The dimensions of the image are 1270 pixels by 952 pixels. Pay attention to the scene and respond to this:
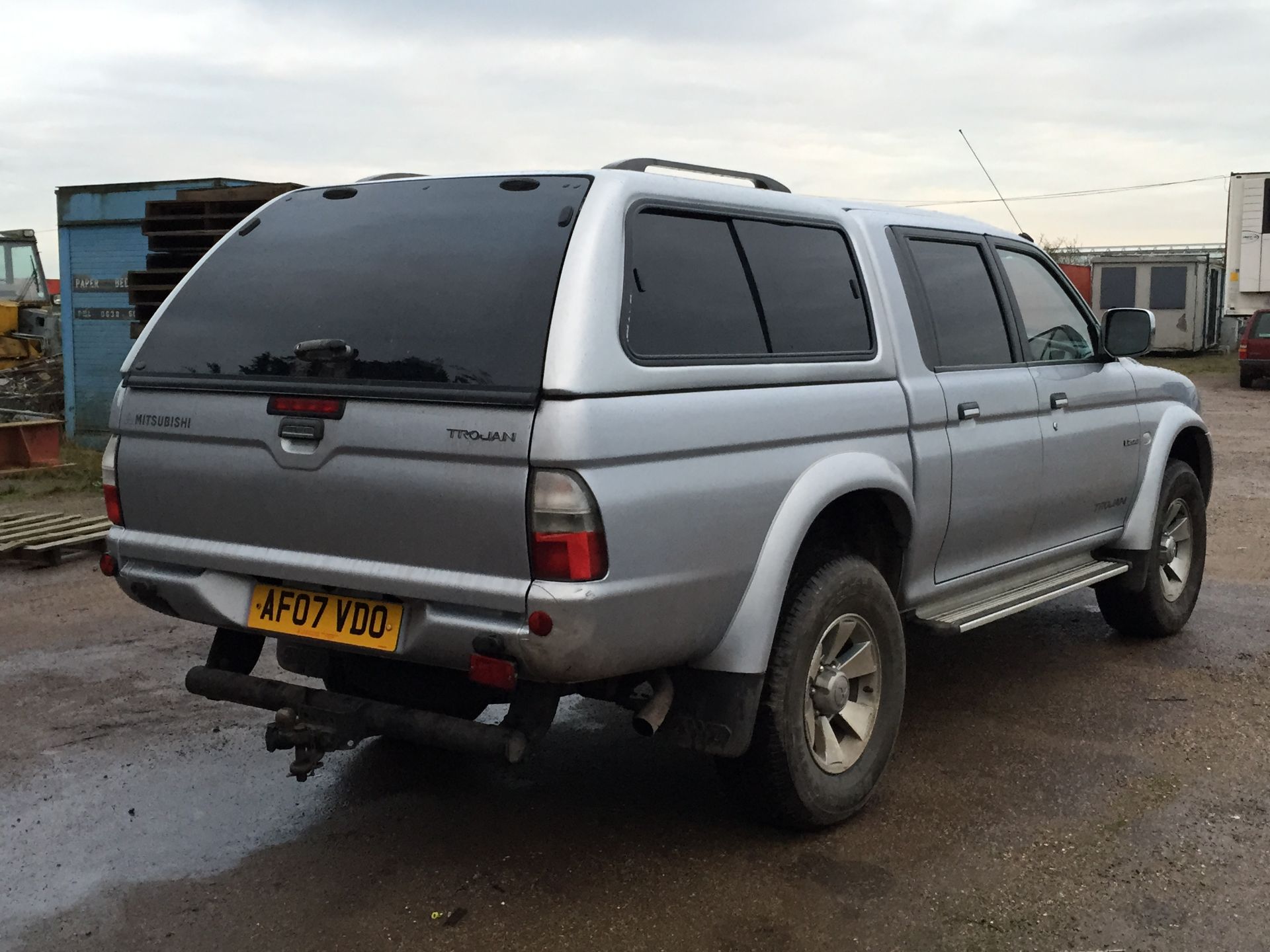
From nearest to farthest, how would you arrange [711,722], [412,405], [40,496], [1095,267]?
[412,405] < [711,722] < [40,496] < [1095,267]

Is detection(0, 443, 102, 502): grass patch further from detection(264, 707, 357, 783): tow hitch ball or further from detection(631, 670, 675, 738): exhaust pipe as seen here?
detection(631, 670, 675, 738): exhaust pipe

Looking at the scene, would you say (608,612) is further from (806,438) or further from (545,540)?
(806,438)

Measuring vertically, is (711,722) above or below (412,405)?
below

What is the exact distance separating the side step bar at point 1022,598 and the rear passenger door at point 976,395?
13cm

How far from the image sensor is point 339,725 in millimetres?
3551

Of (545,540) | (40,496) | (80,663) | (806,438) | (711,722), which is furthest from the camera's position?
(40,496)

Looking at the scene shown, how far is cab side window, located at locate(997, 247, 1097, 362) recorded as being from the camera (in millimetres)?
5250

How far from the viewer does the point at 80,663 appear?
580 centimetres

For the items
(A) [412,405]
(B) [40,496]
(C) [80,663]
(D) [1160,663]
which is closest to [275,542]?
(A) [412,405]

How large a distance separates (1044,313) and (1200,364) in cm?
2764

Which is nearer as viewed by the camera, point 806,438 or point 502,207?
point 502,207

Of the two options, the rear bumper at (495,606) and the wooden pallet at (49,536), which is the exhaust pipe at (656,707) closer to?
the rear bumper at (495,606)

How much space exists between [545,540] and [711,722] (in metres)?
0.80

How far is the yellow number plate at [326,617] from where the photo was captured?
3387 millimetres
